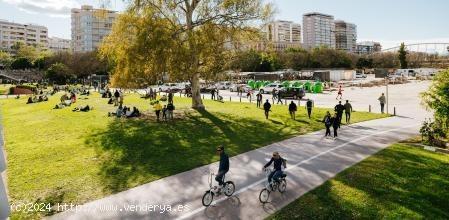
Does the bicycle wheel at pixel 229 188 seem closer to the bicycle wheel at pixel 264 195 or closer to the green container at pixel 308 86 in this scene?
the bicycle wheel at pixel 264 195

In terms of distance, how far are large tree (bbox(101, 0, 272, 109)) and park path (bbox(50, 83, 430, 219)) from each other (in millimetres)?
10951

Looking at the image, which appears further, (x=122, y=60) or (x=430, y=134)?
(x=122, y=60)

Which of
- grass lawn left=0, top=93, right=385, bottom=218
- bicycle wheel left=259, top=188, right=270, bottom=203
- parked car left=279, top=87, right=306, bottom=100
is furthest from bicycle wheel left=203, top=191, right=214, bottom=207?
parked car left=279, top=87, right=306, bottom=100

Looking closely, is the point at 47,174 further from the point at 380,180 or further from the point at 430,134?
the point at 430,134

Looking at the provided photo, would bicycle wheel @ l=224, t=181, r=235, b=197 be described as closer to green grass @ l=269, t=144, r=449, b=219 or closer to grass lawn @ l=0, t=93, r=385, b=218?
green grass @ l=269, t=144, r=449, b=219

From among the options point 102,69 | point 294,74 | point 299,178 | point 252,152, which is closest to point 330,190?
point 299,178

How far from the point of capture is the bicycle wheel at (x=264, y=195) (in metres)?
11.8

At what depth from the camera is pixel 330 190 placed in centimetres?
1298

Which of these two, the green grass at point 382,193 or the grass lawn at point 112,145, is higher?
the grass lawn at point 112,145

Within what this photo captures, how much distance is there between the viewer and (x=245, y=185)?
13.5 metres

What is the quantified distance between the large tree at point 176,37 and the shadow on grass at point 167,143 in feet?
12.3

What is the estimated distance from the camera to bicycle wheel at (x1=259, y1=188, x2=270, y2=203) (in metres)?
11.8

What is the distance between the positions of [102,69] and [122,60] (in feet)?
232

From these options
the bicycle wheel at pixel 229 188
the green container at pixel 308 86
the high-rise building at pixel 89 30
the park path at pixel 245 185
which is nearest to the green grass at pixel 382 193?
the park path at pixel 245 185
